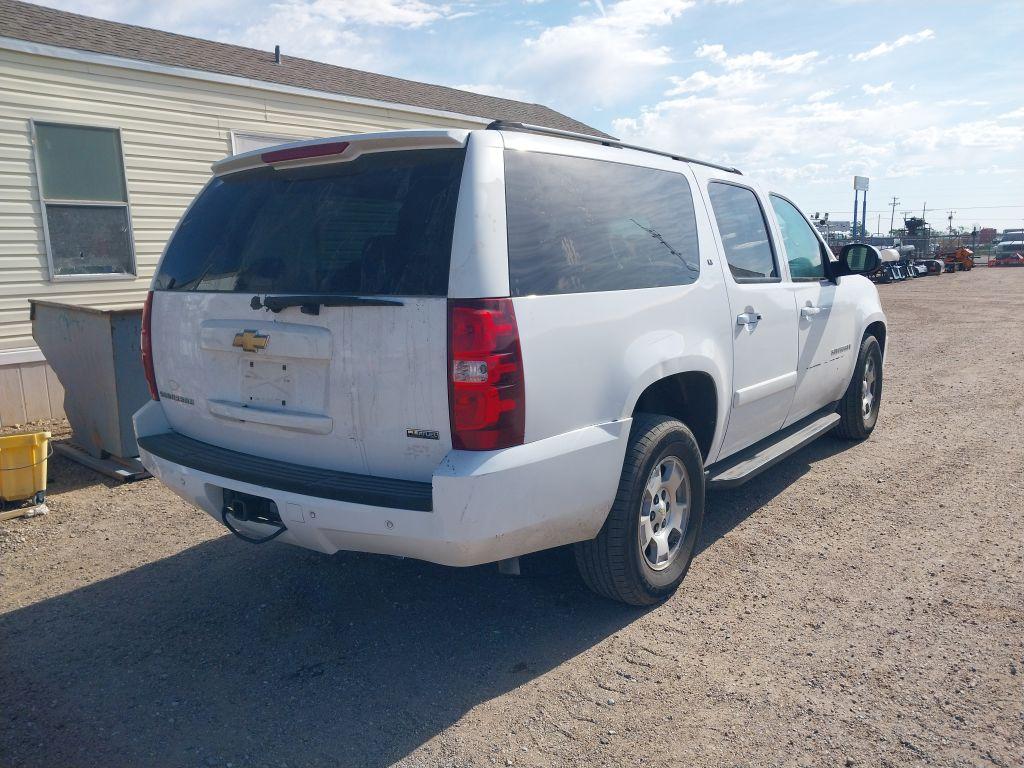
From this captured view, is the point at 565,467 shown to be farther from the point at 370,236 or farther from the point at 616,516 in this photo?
the point at 370,236

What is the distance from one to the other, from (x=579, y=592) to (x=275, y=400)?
1.72 m

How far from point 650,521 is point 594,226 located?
52.9 inches

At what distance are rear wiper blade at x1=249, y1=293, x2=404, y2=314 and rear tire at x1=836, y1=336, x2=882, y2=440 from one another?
441 centimetres

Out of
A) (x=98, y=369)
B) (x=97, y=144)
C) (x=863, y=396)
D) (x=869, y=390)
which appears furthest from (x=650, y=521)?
(x=97, y=144)

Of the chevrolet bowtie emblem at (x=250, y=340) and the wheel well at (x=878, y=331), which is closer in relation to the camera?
the chevrolet bowtie emblem at (x=250, y=340)

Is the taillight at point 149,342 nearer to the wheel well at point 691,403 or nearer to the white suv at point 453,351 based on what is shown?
the white suv at point 453,351

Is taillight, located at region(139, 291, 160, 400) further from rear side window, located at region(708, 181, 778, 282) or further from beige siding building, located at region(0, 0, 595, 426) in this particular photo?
beige siding building, located at region(0, 0, 595, 426)

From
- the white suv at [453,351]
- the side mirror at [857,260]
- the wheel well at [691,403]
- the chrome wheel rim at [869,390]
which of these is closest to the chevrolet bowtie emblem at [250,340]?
Answer: the white suv at [453,351]

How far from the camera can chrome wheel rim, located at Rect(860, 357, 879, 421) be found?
6.23 meters

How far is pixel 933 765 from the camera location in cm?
252

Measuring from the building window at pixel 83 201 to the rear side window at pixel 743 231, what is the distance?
6.61 metres

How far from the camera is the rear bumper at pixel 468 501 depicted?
8.89 ft

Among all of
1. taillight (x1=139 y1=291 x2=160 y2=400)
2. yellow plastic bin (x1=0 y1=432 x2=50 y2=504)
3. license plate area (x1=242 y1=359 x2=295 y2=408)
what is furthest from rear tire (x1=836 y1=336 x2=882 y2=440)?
yellow plastic bin (x1=0 y1=432 x2=50 y2=504)

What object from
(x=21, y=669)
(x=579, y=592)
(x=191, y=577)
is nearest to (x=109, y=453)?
(x=191, y=577)
